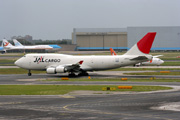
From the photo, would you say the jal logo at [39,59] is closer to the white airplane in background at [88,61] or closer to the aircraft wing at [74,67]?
the white airplane in background at [88,61]

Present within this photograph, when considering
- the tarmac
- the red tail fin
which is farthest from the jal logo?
the tarmac

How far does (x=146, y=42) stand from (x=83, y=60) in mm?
10168

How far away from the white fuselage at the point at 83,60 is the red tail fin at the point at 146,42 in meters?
1.77

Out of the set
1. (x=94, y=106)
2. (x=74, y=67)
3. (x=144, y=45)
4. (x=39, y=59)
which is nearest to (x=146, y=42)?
(x=144, y=45)

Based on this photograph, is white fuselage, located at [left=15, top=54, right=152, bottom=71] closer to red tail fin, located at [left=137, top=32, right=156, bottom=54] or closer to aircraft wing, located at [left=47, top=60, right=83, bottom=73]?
aircraft wing, located at [left=47, top=60, right=83, bottom=73]

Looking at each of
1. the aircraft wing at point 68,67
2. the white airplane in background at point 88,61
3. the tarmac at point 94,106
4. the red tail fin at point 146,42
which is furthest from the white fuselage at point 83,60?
the tarmac at point 94,106

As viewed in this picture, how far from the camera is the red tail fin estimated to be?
49.9 metres

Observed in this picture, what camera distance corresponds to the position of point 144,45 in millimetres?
50438

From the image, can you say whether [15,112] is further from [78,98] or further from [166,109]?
[166,109]

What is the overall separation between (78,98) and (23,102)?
Result: 467 cm

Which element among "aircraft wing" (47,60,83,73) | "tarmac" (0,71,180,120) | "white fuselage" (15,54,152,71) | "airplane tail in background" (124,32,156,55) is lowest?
"tarmac" (0,71,180,120)

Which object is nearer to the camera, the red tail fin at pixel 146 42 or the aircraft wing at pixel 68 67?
the red tail fin at pixel 146 42

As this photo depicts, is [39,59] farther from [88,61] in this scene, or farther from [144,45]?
[144,45]

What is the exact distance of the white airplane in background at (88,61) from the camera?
50.4m
